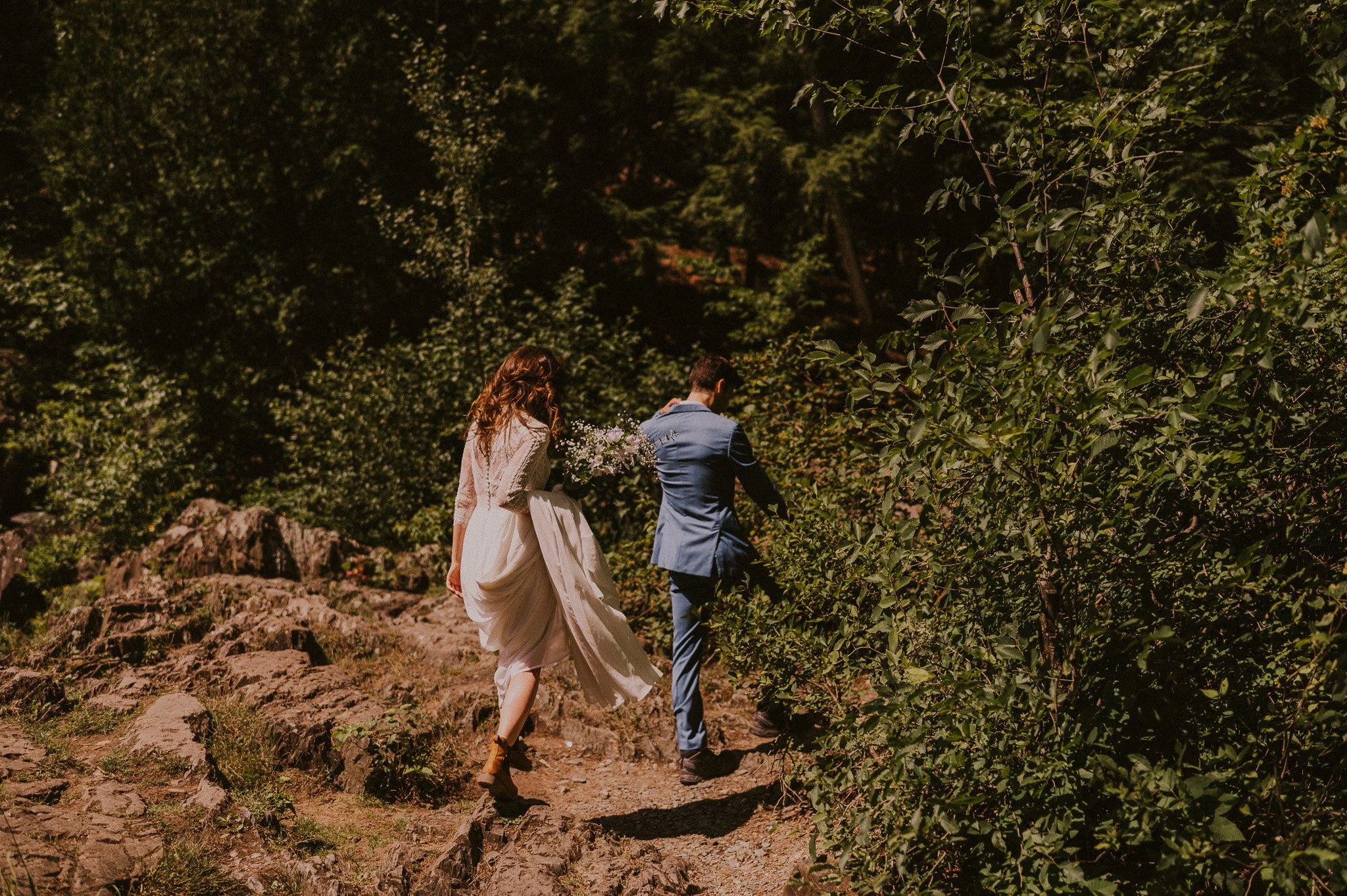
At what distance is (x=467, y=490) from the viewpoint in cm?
476

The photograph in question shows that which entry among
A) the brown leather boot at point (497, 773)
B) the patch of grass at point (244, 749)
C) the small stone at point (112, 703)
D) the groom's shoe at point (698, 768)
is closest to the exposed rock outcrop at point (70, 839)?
the patch of grass at point (244, 749)

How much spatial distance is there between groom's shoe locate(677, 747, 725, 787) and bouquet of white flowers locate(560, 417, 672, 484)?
1.58 metres

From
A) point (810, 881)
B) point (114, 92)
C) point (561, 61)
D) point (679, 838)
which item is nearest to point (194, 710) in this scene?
point (679, 838)

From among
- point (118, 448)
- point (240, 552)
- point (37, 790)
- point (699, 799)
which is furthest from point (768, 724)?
point (118, 448)

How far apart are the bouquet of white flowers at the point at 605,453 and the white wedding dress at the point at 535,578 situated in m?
0.54

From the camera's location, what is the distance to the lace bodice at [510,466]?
445 centimetres

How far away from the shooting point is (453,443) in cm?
1006

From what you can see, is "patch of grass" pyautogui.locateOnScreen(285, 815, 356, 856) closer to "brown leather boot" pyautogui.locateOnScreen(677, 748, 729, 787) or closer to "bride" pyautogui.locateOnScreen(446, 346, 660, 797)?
"bride" pyautogui.locateOnScreen(446, 346, 660, 797)

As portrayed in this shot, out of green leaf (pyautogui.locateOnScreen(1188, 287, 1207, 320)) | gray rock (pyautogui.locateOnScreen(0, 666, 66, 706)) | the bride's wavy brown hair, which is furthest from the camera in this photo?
gray rock (pyautogui.locateOnScreen(0, 666, 66, 706))

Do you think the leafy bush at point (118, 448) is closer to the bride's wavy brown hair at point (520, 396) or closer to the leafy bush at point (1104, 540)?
the bride's wavy brown hair at point (520, 396)

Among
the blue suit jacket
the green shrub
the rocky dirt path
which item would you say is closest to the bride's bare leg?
the rocky dirt path

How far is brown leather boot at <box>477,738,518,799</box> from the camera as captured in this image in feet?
14.0

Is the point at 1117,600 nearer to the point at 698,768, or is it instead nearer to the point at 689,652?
the point at 689,652

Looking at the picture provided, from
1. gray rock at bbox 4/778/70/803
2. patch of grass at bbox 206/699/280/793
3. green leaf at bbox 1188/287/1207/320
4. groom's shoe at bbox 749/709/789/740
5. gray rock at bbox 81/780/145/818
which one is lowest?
groom's shoe at bbox 749/709/789/740
